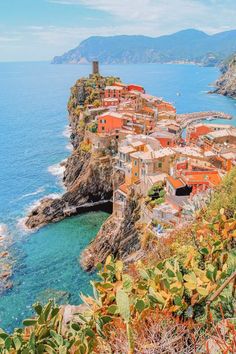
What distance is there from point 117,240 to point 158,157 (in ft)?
31.5

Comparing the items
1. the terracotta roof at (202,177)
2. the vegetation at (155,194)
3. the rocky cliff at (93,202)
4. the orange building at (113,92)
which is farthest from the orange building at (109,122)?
the terracotta roof at (202,177)

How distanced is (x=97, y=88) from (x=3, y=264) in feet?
161

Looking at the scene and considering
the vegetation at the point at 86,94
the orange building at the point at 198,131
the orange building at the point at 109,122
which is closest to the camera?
the orange building at the point at 109,122

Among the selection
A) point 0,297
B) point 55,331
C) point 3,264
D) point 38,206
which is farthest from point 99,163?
point 55,331

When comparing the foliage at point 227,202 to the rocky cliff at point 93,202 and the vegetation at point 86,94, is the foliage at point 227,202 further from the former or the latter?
the vegetation at point 86,94

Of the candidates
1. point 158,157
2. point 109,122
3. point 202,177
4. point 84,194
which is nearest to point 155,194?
point 202,177

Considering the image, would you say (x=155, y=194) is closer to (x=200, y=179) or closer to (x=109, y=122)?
(x=200, y=179)

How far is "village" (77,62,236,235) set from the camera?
92.3 ft

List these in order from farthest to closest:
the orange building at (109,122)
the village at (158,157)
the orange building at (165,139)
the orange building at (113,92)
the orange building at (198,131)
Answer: the orange building at (113,92) < the orange building at (198,131) < the orange building at (109,122) < the orange building at (165,139) < the village at (158,157)

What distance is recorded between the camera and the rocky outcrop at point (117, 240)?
32.0 meters

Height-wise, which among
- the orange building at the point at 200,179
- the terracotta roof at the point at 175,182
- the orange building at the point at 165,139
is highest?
the orange building at the point at 200,179

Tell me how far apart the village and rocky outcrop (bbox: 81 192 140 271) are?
1.63m

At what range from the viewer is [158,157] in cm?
3672

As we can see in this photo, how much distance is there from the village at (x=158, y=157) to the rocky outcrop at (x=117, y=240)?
1.63 metres
